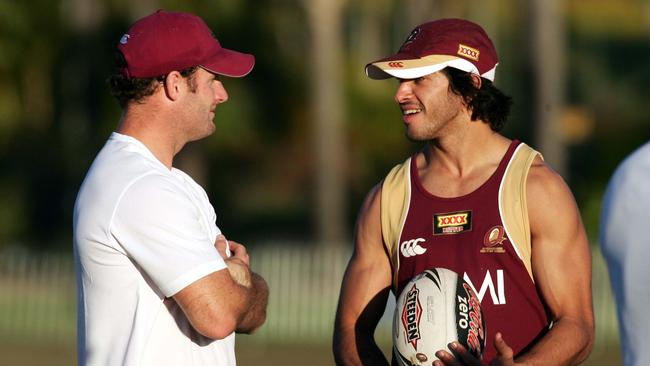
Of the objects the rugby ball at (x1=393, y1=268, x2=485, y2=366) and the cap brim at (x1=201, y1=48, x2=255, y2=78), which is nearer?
the rugby ball at (x1=393, y1=268, x2=485, y2=366)

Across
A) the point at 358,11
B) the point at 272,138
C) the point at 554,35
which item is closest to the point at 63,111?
the point at 272,138

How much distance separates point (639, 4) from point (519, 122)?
39.4ft

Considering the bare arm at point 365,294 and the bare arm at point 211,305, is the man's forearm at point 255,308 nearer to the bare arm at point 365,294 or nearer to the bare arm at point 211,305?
the bare arm at point 211,305

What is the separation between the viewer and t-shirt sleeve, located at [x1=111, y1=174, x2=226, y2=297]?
4.77 m

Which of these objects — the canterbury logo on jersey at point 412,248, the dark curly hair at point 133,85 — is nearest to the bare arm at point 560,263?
the canterbury logo on jersey at point 412,248

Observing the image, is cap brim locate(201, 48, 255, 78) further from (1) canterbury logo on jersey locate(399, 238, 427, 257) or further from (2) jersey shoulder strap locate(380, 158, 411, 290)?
(1) canterbury logo on jersey locate(399, 238, 427, 257)

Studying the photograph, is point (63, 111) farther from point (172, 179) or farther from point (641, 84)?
point (172, 179)

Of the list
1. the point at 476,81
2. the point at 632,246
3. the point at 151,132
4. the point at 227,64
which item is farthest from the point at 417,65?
the point at 632,246

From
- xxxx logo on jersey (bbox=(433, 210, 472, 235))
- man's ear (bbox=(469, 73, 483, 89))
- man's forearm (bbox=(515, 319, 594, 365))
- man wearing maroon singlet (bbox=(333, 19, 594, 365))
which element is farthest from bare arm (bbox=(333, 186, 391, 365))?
man's forearm (bbox=(515, 319, 594, 365))

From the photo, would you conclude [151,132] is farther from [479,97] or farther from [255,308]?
[479,97]

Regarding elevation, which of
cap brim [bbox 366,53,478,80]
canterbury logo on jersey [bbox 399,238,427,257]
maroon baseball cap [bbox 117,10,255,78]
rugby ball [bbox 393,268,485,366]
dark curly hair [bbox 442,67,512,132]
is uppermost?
maroon baseball cap [bbox 117,10,255,78]

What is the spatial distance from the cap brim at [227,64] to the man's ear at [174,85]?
0.11m

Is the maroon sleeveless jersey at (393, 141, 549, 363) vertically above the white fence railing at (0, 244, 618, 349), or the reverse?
the maroon sleeveless jersey at (393, 141, 549, 363)

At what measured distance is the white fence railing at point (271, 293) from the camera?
71.6 ft
